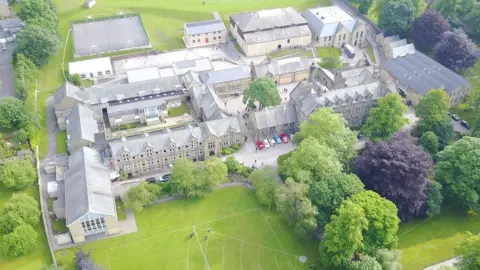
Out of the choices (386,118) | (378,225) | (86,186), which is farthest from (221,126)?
(378,225)

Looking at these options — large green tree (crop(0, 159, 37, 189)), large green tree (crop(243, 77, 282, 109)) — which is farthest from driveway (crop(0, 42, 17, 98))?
large green tree (crop(243, 77, 282, 109))

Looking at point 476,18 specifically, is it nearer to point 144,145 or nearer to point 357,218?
point 357,218

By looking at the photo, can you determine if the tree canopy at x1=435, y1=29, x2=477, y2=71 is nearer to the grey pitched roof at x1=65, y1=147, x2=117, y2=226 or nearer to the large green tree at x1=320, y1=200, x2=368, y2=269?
the large green tree at x1=320, y1=200, x2=368, y2=269

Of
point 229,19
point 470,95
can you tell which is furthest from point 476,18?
point 229,19

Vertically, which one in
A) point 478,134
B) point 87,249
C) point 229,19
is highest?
point 229,19

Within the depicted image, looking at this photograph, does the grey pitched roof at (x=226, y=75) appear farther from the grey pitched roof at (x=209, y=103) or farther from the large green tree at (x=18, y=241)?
the large green tree at (x=18, y=241)

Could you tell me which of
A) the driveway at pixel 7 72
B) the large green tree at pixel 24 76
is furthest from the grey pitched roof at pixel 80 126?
the driveway at pixel 7 72
